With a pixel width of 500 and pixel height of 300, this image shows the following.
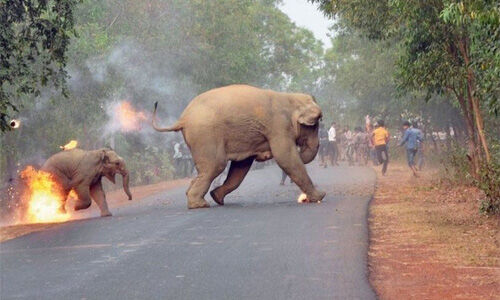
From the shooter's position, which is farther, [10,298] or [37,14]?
[37,14]

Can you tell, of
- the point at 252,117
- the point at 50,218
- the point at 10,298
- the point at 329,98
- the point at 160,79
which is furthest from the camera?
the point at 329,98

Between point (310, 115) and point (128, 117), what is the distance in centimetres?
1773

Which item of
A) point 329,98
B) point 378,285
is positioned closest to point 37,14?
point 378,285

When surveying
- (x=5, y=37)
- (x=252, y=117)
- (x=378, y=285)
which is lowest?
(x=378, y=285)

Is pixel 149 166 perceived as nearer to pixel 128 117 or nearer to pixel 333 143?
pixel 128 117

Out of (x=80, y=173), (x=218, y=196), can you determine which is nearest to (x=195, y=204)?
(x=218, y=196)

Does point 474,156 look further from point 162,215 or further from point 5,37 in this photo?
point 5,37

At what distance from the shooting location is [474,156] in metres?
18.8

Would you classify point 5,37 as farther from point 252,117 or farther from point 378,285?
point 378,285

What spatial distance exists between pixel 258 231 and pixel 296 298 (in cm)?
474

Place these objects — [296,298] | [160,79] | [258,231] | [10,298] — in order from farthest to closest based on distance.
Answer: [160,79]
[258,231]
[10,298]
[296,298]

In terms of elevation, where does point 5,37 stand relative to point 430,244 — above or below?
above

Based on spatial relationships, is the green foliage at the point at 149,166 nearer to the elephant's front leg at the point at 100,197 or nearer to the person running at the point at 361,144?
the person running at the point at 361,144

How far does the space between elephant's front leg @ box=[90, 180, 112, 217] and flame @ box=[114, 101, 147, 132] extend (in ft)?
47.8
